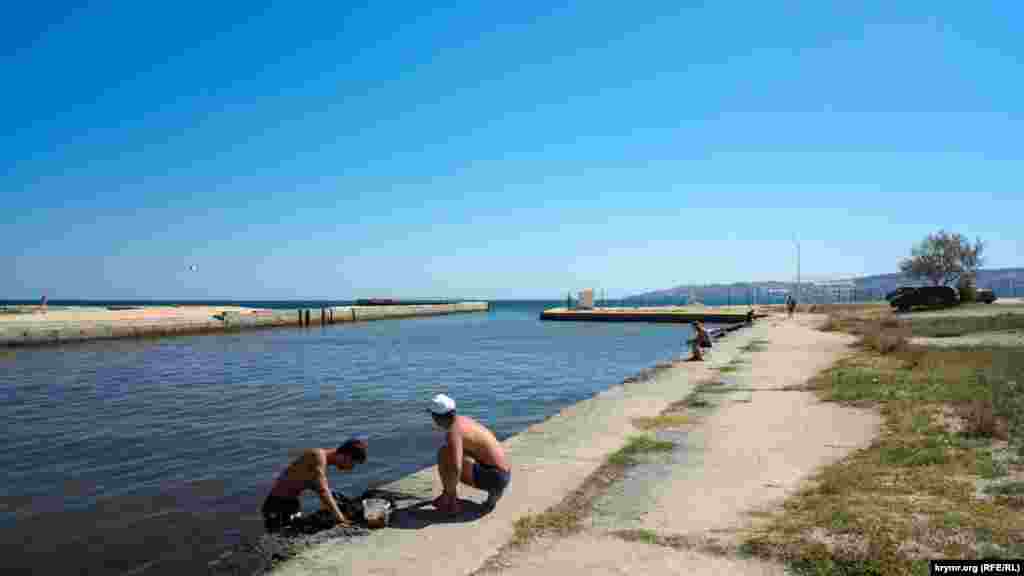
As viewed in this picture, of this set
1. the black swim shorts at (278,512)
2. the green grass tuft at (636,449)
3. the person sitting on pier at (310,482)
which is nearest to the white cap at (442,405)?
the person sitting on pier at (310,482)

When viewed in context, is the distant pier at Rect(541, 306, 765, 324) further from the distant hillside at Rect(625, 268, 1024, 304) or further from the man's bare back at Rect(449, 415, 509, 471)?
the man's bare back at Rect(449, 415, 509, 471)

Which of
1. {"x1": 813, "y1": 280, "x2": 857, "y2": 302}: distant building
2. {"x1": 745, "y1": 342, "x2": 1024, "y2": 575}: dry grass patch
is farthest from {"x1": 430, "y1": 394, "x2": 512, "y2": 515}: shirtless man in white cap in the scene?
{"x1": 813, "y1": 280, "x2": 857, "y2": 302}: distant building

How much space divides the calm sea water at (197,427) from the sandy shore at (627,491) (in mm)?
1974

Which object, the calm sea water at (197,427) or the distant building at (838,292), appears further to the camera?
the distant building at (838,292)

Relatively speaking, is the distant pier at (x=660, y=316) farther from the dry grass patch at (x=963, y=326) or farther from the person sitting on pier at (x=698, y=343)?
the person sitting on pier at (x=698, y=343)

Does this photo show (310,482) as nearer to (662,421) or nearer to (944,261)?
(662,421)

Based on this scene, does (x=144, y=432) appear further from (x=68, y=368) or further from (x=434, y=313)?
(x=434, y=313)

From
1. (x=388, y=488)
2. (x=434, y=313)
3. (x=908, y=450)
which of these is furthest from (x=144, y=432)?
(x=434, y=313)

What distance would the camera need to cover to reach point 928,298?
1741 inches

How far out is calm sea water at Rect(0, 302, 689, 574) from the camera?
7.12m

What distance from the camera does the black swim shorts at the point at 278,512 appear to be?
633 centimetres

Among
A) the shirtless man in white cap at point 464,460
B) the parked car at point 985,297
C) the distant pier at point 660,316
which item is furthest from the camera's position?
the distant pier at point 660,316

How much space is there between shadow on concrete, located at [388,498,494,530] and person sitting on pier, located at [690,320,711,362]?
15.6m

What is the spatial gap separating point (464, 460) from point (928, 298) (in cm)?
4758
